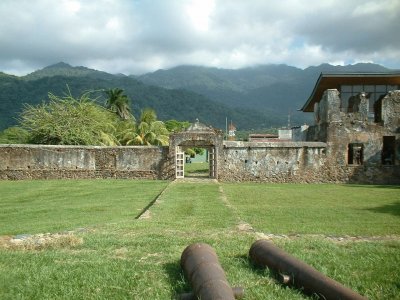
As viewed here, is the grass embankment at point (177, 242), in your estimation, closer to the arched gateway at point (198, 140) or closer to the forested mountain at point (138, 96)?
the arched gateway at point (198, 140)

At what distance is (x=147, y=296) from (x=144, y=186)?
46.9 ft

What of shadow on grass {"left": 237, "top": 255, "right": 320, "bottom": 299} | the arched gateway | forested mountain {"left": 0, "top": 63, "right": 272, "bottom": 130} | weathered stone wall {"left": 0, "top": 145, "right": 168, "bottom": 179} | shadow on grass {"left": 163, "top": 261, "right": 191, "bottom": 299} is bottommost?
shadow on grass {"left": 163, "top": 261, "right": 191, "bottom": 299}

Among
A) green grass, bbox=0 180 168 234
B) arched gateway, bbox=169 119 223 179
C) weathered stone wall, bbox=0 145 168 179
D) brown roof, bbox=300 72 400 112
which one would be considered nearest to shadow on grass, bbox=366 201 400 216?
green grass, bbox=0 180 168 234

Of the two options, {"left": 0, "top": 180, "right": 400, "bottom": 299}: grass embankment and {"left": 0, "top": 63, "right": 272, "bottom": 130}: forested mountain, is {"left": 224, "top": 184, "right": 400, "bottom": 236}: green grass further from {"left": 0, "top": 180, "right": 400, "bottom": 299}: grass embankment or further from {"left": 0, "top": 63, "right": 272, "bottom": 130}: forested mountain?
{"left": 0, "top": 63, "right": 272, "bottom": 130}: forested mountain

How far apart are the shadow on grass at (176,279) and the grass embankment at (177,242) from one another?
13mm

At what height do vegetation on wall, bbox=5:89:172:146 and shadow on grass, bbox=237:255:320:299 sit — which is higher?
vegetation on wall, bbox=5:89:172:146

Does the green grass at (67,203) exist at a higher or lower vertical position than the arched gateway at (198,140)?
lower

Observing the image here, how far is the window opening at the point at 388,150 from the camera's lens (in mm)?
23156

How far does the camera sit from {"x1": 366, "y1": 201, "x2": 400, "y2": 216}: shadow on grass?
1164 centimetres

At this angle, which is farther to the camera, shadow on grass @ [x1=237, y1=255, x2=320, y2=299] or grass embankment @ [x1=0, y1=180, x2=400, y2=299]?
grass embankment @ [x1=0, y1=180, x2=400, y2=299]

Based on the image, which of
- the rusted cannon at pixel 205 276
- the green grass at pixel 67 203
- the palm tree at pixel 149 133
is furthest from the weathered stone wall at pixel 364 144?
the rusted cannon at pixel 205 276

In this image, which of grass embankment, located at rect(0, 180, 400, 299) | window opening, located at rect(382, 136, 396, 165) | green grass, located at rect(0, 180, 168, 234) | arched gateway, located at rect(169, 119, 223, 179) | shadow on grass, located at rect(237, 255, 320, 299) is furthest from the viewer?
window opening, located at rect(382, 136, 396, 165)

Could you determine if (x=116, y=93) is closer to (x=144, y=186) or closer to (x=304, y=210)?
(x=144, y=186)

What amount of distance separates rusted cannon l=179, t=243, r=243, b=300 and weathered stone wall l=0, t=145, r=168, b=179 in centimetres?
1766
